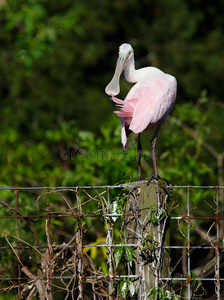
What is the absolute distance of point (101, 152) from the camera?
6.32 m

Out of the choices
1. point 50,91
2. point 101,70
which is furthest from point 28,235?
point 101,70

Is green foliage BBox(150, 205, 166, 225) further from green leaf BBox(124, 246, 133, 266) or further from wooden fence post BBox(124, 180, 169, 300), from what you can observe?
green leaf BBox(124, 246, 133, 266)

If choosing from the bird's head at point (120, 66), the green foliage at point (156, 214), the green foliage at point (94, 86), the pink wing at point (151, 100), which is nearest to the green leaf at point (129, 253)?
the green foliage at point (156, 214)

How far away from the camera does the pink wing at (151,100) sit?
445 centimetres

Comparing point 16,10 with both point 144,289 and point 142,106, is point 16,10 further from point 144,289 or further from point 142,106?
point 144,289

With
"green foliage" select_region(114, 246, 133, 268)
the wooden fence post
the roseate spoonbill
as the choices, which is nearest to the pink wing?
the roseate spoonbill

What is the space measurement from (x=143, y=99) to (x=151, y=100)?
7cm

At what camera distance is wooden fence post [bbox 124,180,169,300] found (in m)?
3.55

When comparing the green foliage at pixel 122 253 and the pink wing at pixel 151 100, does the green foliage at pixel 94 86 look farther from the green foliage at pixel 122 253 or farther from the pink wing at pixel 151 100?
the green foliage at pixel 122 253

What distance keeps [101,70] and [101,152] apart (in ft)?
26.8

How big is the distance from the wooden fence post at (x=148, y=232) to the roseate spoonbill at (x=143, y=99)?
0.72 meters

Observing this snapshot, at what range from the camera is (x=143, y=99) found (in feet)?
14.9

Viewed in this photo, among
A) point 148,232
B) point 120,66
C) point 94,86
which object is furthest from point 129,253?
point 94,86

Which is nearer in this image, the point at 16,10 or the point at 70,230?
the point at 70,230
